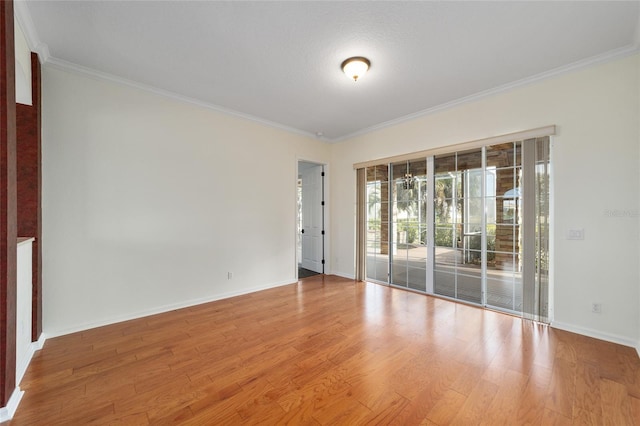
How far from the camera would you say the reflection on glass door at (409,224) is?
4227 mm

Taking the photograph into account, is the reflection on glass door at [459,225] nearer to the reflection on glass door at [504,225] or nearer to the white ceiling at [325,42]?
the reflection on glass door at [504,225]

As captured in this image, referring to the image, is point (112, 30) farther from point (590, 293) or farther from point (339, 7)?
point (590, 293)

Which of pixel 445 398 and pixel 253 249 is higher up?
pixel 253 249

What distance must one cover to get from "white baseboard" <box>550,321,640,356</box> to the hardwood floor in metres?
0.12

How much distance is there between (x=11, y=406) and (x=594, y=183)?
17.5 feet

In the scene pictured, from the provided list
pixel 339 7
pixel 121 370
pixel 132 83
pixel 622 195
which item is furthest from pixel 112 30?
pixel 622 195

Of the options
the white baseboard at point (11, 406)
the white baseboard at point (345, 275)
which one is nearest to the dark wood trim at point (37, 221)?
the white baseboard at point (11, 406)

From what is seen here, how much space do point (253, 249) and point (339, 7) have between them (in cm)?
351

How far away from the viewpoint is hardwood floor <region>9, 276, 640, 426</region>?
1.71 metres

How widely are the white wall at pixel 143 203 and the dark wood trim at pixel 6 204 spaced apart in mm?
1197

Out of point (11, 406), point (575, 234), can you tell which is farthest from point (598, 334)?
point (11, 406)

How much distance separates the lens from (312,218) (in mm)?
5996

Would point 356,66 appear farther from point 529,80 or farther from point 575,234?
point 575,234

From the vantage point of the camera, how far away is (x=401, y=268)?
15.1 feet
